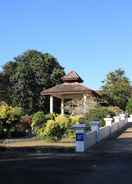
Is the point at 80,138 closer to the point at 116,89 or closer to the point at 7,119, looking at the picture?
the point at 7,119

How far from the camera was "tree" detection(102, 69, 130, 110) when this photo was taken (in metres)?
90.9

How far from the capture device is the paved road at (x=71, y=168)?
1579 centimetres

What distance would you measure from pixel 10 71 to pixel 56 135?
44358mm

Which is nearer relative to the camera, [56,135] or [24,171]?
[24,171]

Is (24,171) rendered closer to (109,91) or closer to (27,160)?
(27,160)

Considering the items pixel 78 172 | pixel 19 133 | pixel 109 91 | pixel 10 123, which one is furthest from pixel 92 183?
pixel 109 91

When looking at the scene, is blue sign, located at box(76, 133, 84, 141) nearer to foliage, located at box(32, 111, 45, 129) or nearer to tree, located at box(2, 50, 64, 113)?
foliage, located at box(32, 111, 45, 129)

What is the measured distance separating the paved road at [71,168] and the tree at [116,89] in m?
59.1

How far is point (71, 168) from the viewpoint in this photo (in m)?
19.3

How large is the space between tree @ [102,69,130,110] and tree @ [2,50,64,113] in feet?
37.4

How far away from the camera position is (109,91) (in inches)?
3814

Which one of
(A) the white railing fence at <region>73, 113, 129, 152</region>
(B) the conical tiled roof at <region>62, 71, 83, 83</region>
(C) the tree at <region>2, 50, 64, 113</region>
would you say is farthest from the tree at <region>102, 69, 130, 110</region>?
(A) the white railing fence at <region>73, 113, 129, 152</region>

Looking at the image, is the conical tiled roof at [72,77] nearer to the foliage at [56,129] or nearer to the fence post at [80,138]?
the foliage at [56,129]

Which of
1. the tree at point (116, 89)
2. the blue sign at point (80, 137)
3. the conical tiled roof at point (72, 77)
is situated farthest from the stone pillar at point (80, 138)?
the tree at point (116, 89)
